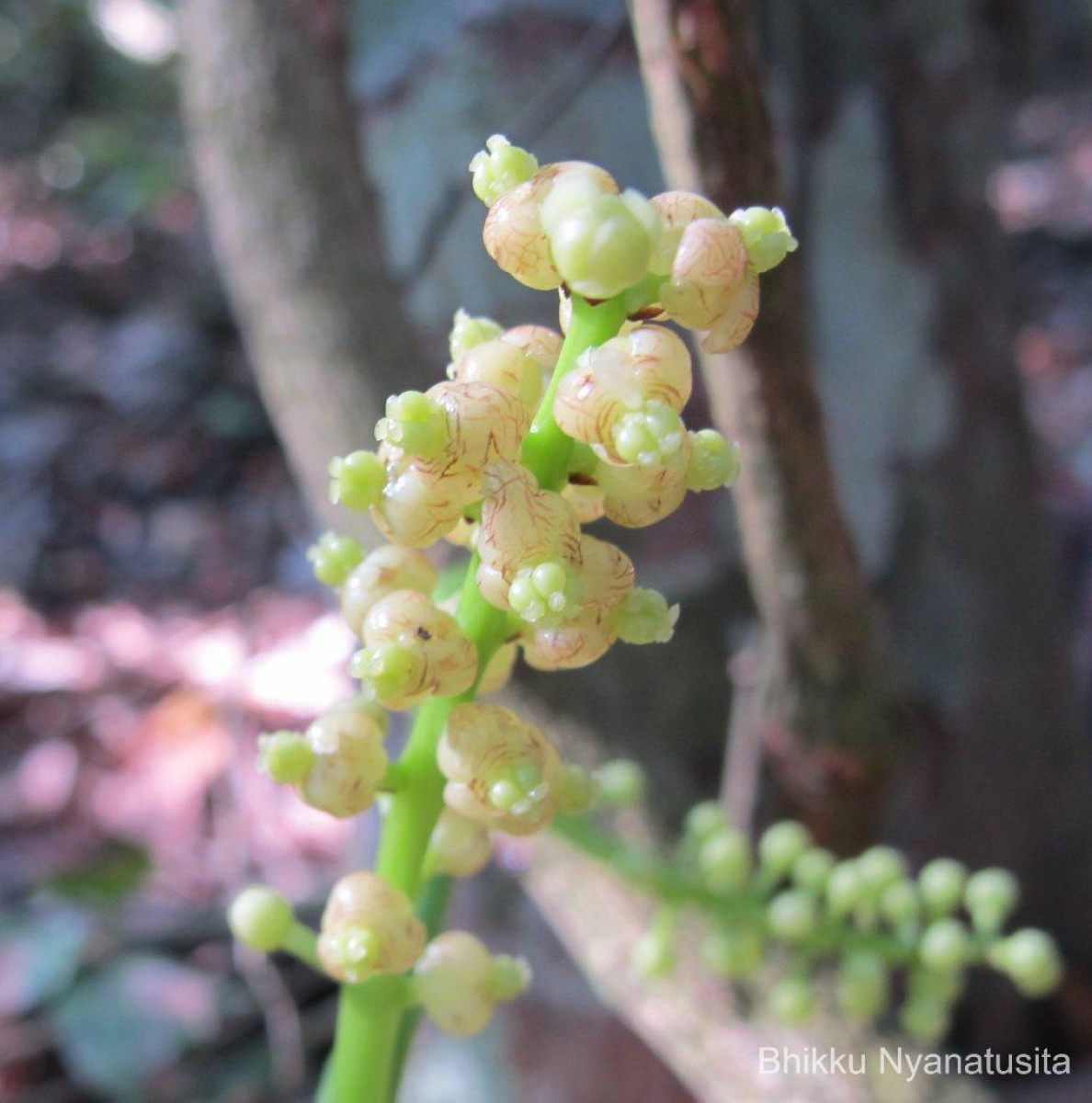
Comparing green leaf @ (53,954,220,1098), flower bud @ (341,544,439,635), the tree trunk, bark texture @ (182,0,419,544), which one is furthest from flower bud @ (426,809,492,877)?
green leaf @ (53,954,220,1098)

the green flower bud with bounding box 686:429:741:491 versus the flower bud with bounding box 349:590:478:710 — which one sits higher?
the green flower bud with bounding box 686:429:741:491

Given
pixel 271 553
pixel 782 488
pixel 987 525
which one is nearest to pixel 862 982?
pixel 782 488

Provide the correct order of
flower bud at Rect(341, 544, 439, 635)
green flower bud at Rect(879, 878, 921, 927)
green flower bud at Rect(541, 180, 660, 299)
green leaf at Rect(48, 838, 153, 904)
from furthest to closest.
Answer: green leaf at Rect(48, 838, 153, 904), green flower bud at Rect(879, 878, 921, 927), flower bud at Rect(341, 544, 439, 635), green flower bud at Rect(541, 180, 660, 299)

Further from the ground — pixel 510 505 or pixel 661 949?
pixel 510 505

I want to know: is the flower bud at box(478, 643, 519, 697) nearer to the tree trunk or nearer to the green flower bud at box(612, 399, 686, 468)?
the green flower bud at box(612, 399, 686, 468)

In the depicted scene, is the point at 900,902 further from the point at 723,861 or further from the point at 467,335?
the point at 467,335

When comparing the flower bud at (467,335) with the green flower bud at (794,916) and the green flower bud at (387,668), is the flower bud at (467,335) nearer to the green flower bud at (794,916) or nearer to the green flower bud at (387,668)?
the green flower bud at (387,668)
